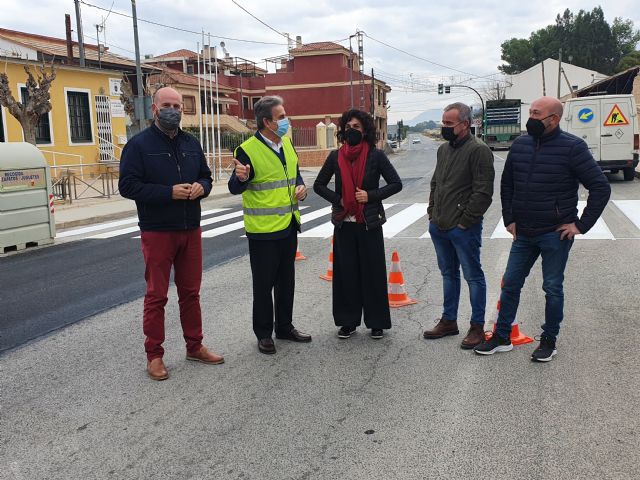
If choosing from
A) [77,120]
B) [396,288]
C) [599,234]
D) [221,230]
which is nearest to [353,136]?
[396,288]

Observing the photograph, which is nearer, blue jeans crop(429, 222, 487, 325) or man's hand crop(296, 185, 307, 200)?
blue jeans crop(429, 222, 487, 325)

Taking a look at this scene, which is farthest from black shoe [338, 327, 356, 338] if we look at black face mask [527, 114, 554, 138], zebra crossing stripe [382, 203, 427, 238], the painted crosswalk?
zebra crossing stripe [382, 203, 427, 238]

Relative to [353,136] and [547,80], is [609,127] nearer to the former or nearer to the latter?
[353,136]

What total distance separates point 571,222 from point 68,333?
4.51 m

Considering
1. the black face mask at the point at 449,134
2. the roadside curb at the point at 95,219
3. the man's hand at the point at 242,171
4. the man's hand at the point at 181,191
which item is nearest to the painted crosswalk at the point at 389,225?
the roadside curb at the point at 95,219

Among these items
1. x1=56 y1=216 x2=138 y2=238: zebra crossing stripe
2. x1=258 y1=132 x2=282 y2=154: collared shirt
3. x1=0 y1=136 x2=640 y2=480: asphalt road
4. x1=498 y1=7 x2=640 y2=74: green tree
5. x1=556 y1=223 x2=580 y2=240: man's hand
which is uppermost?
x1=498 y1=7 x2=640 y2=74: green tree

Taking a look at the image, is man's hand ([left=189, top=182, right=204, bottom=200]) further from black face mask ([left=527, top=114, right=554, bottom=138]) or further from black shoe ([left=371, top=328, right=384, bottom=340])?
black face mask ([left=527, top=114, right=554, bottom=138])

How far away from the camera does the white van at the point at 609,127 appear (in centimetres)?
1733

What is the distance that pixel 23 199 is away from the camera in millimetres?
10852

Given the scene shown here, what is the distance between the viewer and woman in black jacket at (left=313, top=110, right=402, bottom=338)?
16.8 ft

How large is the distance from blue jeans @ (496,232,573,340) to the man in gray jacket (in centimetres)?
24

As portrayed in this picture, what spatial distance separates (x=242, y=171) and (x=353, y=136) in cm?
99

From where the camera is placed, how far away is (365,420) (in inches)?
146

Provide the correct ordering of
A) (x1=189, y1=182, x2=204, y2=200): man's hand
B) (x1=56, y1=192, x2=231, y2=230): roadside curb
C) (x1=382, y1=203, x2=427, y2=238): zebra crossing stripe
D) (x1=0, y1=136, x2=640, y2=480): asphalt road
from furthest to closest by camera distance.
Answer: (x1=56, y1=192, x2=231, y2=230): roadside curb → (x1=382, y1=203, x2=427, y2=238): zebra crossing stripe → (x1=189, y1=182, x2=204, y2=200): man's hand → (x1=0, y1=136, x2=640, y2=480): asphalt road
